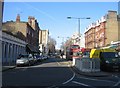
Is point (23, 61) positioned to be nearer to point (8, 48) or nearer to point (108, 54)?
point (8, 48)

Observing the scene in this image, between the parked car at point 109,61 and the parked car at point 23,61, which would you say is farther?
the parked car at point 23,61

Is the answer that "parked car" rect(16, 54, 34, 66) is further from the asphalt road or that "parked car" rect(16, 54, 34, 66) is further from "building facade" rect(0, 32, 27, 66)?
the asphalt road

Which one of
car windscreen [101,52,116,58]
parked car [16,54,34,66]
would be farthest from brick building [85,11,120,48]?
car windscreen [101,52,116,58]

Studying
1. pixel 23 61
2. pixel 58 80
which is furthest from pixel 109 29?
pixel 58 80

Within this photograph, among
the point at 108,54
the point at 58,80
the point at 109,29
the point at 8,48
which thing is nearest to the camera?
the point at 58,80

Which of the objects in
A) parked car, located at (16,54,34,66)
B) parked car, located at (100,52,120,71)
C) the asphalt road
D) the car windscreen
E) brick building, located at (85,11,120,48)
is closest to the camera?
the asphalt road

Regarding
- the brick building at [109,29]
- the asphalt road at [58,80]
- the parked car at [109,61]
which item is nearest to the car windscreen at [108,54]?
the parked car at [109,61]

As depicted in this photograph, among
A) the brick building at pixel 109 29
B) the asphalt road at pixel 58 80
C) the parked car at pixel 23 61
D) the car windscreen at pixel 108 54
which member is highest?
the brick building at pixel 109 29

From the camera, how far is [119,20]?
316ft

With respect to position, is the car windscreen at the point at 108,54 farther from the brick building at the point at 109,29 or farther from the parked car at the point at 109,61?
the brick building at the point at 109,29

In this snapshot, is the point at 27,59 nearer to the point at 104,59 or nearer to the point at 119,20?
the point at 104,59

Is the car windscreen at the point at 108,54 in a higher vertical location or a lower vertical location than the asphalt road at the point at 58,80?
higher

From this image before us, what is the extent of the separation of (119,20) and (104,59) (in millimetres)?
65059

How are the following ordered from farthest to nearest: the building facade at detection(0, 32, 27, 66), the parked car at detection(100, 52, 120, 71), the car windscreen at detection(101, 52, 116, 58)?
the building facade at detection(0, 32, 27, 66)
the car windscreen at detection(101, 52, 116, 58)
the parked car at detection(100, 52, 120, 71)
